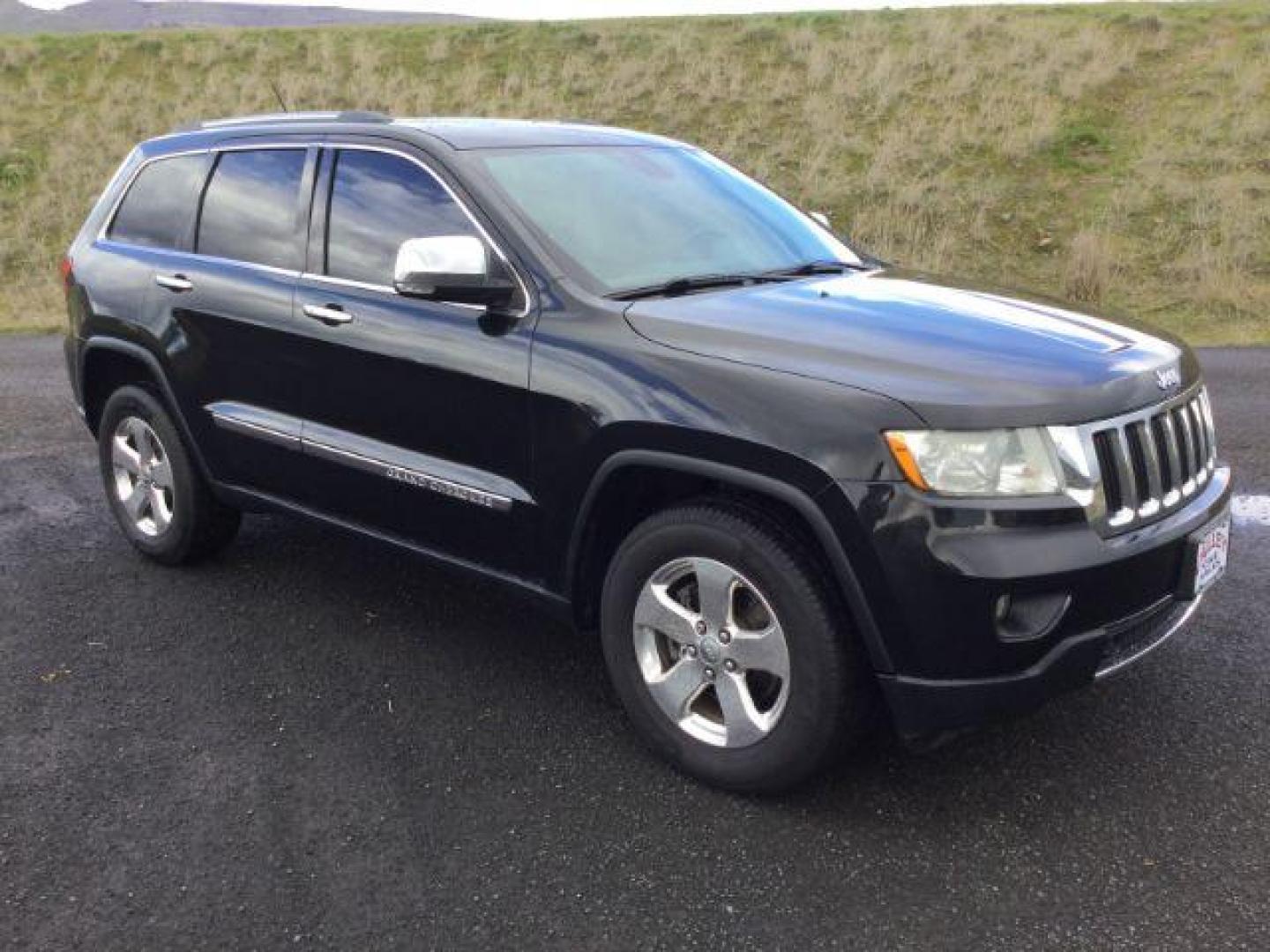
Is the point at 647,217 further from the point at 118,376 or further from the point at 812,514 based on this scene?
the point at 118,376

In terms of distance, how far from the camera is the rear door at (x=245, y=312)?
166 inches

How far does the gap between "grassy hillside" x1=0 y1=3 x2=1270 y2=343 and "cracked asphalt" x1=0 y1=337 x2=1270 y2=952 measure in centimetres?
853

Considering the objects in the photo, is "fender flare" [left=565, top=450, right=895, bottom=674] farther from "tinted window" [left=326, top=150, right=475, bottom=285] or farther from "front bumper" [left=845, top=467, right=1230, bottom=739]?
"tinted window" [left=326, top=150, right=475, bottom=285]

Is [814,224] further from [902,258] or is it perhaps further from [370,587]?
[902,258]

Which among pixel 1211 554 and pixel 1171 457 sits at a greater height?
pixel 1171 457

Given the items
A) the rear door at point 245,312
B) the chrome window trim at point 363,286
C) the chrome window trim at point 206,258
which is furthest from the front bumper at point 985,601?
the chrome window trim at point 206,258

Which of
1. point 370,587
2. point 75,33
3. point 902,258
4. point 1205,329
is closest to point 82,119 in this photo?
point 75,33

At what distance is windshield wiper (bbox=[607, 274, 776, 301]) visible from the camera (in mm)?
3486

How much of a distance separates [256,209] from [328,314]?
73 cm

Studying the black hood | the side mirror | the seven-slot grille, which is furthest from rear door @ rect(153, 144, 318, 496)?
the seven-slot grille

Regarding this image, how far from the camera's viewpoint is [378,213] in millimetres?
3988

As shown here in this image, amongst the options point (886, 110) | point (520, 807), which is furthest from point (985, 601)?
point (886, 110)

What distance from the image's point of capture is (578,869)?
2.91 m

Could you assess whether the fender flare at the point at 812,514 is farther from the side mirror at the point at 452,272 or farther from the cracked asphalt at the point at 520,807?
the side mirror at the point at 452,272
